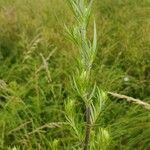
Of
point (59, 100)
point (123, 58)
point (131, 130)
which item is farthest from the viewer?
point (123, 58)

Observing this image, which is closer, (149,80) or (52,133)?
(52,133)

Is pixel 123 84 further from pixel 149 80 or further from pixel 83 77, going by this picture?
pixel 83 77

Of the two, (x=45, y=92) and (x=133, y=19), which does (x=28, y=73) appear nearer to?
(x=45, y=92)

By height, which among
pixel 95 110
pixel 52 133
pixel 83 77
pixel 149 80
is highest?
pixel 83 77

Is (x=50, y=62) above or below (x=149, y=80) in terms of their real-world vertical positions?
above

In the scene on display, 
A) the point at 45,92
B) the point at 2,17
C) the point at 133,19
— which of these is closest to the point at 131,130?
the point at 45,92

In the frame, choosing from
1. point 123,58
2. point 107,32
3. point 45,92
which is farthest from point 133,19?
point 45,92

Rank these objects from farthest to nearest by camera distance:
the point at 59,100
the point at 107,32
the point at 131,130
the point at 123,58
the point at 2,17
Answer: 1. the point at 2,17
2. the point at 107,32
3. the point at 123,58
4. the point at 59,100
5. the point at 131,130
